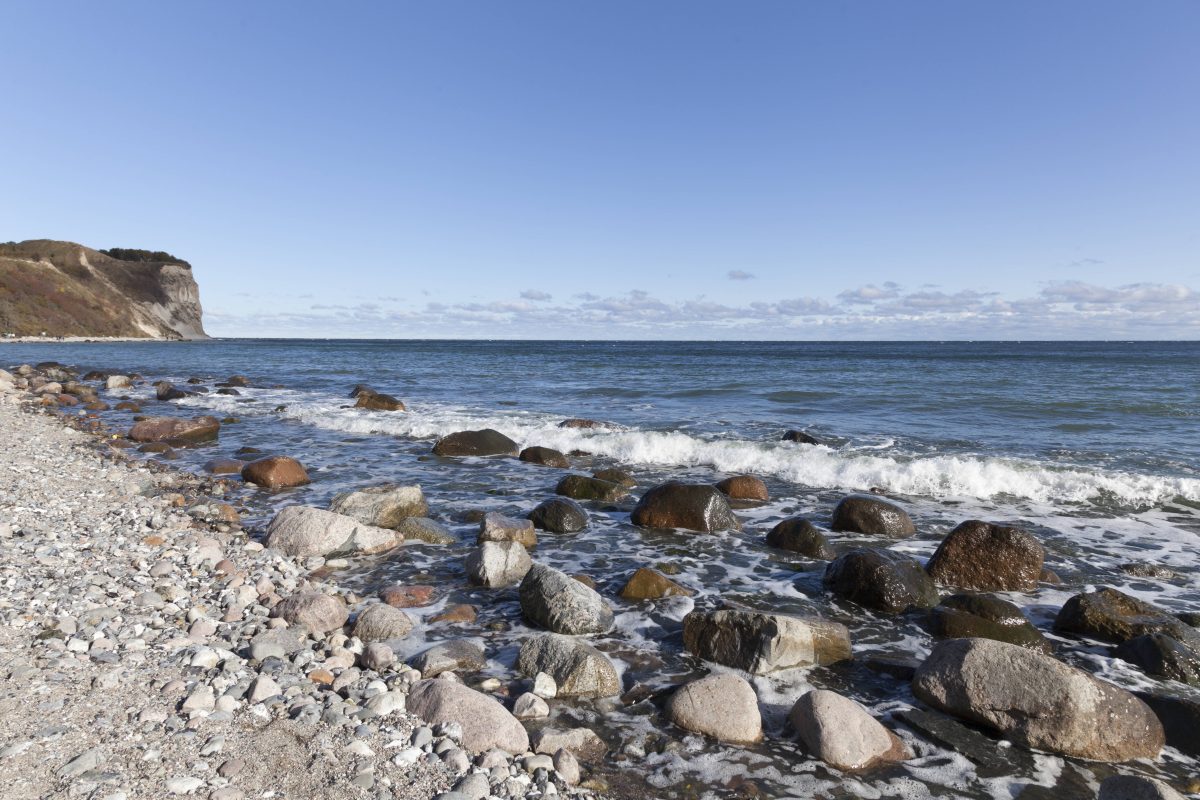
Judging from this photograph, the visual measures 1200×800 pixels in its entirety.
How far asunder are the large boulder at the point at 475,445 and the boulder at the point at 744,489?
16.2 feet

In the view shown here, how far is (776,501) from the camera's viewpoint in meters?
9.99

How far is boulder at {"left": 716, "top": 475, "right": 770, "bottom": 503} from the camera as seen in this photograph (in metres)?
9.98

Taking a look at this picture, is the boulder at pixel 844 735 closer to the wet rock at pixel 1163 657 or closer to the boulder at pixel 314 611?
the wet rock at pixel 1163 657

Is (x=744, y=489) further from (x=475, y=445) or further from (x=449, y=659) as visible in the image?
(x=449, y=659)

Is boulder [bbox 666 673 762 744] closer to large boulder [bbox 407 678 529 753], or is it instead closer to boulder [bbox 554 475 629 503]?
large boulder [bbox 407 678 529 753]

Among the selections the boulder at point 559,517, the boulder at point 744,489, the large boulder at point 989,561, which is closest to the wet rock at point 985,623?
the large boulder at point 989,561

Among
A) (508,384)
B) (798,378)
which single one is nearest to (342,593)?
(508,384)

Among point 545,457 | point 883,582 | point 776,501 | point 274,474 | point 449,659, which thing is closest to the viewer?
point 449,659

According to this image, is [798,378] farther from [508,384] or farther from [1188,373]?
[1188,373]

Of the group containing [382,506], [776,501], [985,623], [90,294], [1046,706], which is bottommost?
[776,501]

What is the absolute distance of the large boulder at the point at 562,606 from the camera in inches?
211

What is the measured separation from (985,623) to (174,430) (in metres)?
14.6

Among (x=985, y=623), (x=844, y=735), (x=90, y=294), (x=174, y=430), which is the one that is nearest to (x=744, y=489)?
(x=985, y=623)

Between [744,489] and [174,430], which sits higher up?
[174,430]
